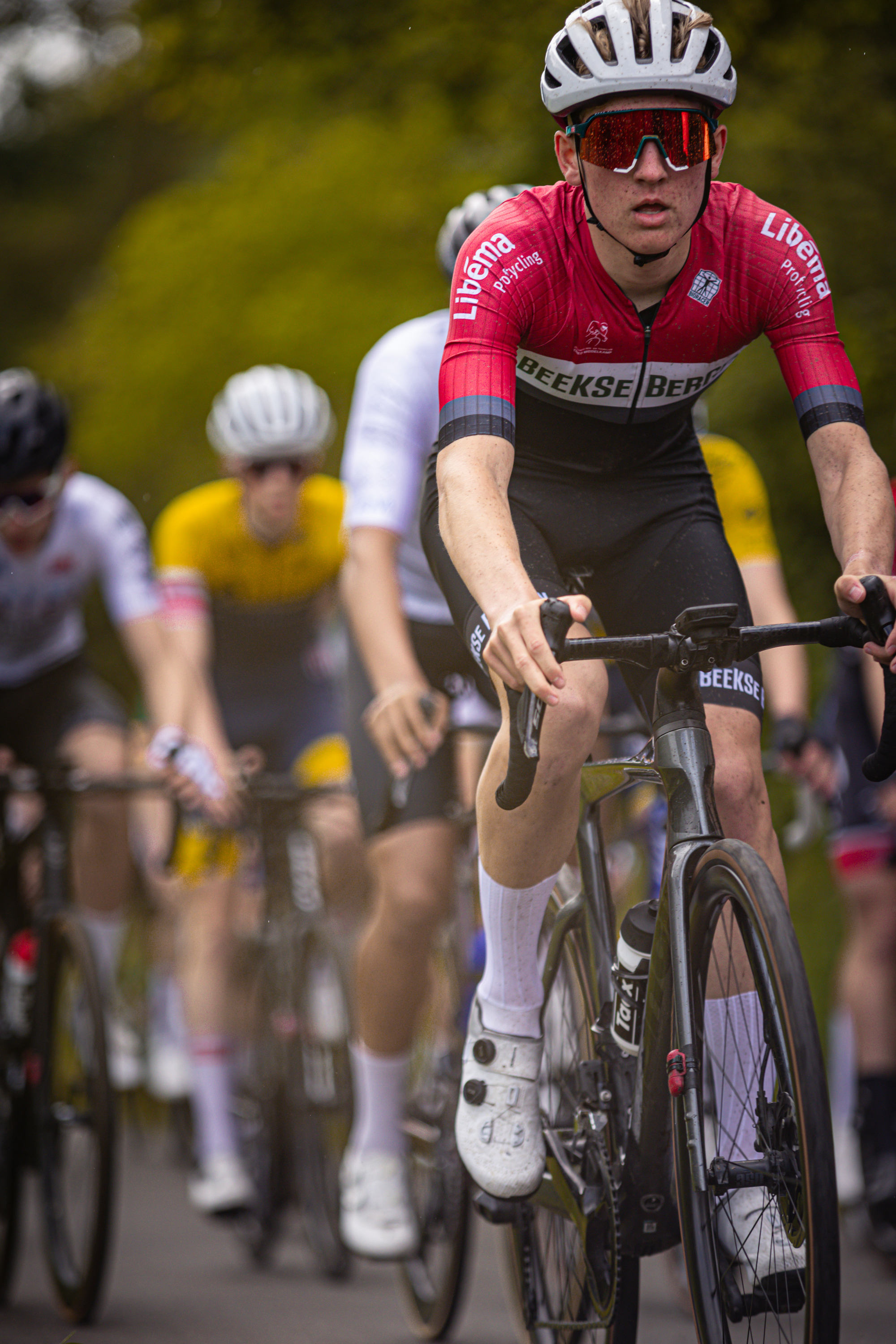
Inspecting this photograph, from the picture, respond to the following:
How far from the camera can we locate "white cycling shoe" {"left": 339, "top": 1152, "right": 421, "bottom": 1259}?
15.8 feet

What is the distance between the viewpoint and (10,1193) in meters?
5.41

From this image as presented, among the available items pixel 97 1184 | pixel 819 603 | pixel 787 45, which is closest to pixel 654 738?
pixel 97 1184

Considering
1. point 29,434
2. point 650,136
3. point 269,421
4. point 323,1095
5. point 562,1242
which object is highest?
point 269,421

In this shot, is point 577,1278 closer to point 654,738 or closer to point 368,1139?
point 654,738

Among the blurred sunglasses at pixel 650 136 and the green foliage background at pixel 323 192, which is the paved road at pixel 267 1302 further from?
the blurred sunglasses at pixel 650 136

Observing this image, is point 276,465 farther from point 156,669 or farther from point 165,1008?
point 165,1008

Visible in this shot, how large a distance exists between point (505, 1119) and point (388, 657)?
1292mm

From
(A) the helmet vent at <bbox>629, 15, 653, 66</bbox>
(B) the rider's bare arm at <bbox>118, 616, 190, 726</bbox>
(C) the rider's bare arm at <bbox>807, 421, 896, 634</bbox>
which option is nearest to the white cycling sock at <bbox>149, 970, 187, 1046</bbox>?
(B) the rider's bare arm at <bbox>118, 616, 190, 726</bbox>

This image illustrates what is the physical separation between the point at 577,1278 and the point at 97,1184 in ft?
5.93

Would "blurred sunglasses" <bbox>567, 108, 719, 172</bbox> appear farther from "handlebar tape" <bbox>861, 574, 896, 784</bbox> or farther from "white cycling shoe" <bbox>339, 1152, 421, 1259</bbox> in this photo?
"white cycling shoe" <bbox>339, 1152, 421, 1259</bbox>

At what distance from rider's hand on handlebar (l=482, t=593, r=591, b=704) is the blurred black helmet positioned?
3213 millimetres

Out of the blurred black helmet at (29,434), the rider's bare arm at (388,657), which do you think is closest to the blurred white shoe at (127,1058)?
the blurred black helmet at (29,434)

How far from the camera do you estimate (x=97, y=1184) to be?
15.9ft

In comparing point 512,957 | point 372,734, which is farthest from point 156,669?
point 512,957
